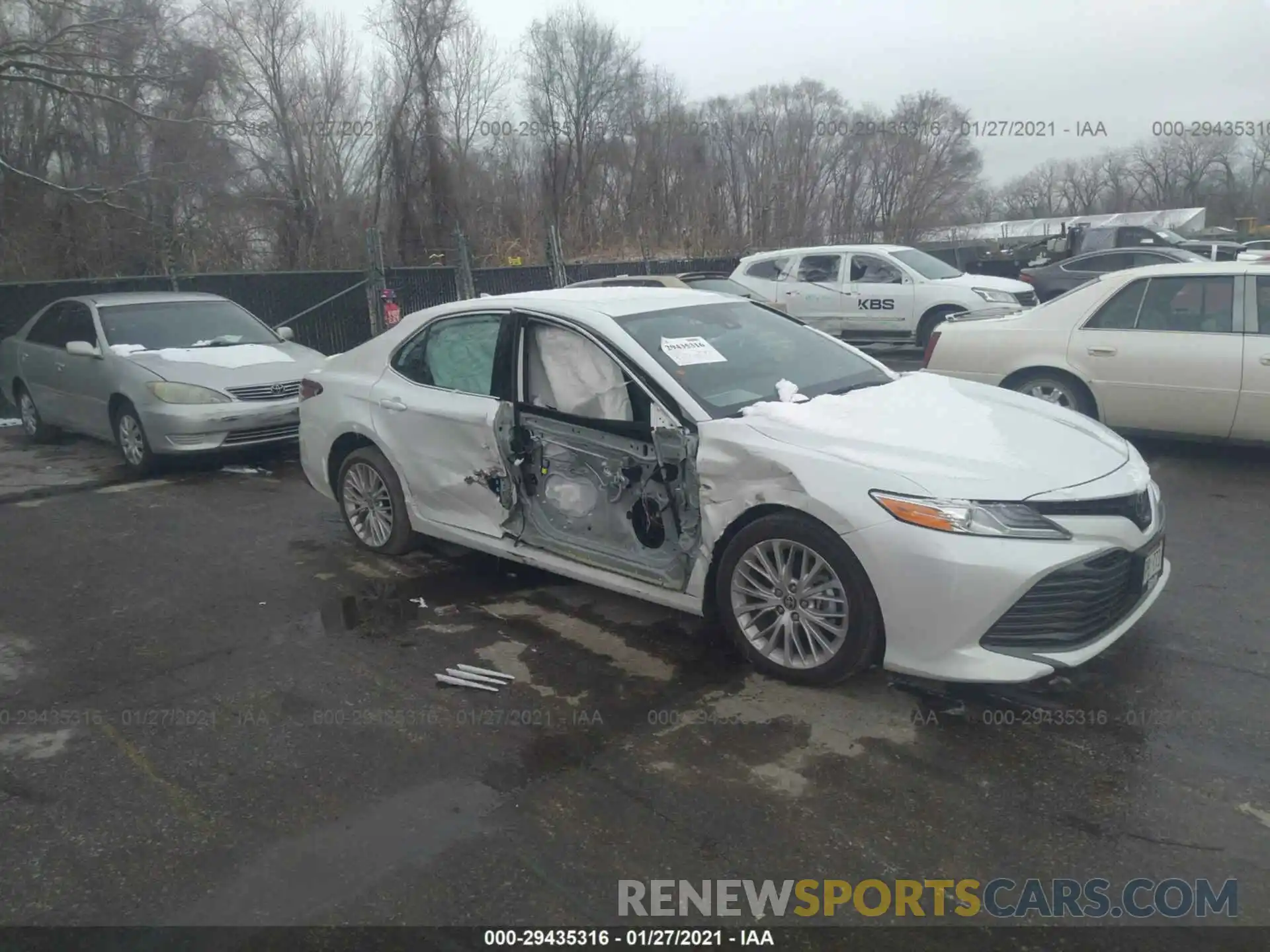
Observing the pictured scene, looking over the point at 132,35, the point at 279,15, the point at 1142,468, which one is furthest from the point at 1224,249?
the point at 279,15

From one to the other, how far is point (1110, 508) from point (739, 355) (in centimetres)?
187

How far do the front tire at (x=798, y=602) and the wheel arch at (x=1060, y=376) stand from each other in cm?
452

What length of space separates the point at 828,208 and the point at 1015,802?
38864mm

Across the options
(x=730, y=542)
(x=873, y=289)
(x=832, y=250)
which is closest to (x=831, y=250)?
(x=832, y=250)

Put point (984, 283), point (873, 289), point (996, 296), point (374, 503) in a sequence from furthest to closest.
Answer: point (873, 289) → point (984, 283) → point (996, 296) → point (374, 503)

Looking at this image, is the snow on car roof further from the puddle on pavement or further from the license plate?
the license plate

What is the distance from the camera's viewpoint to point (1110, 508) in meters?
3.89

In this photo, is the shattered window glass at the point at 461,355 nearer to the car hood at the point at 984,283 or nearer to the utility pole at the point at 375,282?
the utility pole at the point at 375,282

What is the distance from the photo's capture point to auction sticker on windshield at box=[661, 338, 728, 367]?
4730 millimetres

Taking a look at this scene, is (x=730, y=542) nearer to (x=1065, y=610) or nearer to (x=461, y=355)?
(x=1065, y=610)

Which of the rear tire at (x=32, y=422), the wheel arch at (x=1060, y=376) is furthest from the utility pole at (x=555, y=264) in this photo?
the wheel arch at (x=1060, y=376)

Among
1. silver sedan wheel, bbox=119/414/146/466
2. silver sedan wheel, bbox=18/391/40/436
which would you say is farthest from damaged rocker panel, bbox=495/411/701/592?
silver sedan wheel, bbox=18/391/40/436

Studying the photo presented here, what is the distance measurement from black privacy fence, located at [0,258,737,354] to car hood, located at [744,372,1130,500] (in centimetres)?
920

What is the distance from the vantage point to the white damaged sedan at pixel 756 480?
12.2 ft
